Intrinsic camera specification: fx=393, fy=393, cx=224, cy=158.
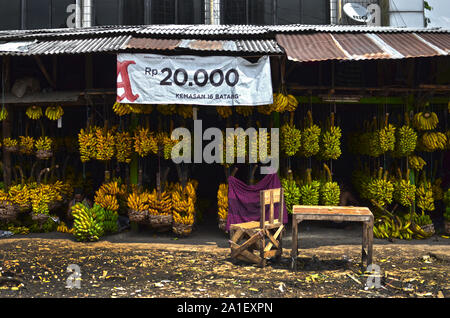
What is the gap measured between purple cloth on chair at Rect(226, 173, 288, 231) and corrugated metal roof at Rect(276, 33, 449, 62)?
3.19m

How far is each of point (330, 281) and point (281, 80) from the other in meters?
5.31

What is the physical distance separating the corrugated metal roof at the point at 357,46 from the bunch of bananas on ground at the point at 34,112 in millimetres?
6781

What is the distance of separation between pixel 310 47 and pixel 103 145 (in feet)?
19.4

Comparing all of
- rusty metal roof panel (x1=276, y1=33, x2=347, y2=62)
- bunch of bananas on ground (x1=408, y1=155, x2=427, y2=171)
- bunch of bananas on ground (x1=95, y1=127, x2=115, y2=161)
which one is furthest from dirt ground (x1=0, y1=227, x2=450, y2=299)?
rusty metal roof panel (x1=276, y1=33, x2=347, y2=62)

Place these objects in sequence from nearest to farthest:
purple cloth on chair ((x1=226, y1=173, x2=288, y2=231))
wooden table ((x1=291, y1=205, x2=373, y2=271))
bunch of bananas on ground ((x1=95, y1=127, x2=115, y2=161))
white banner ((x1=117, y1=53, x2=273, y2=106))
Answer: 1. wooden table ((x1=291, y1=205, x2=373, y2=271))
2. white banner ((x1=117, y1=53, x2=273, y2=106))
3. purple cloth on chair ((x1=226, y1=173, x2=288, y2=231))
4. bunch of bananas on ground ((x1=95, y1=127, x2=115, y2=161))

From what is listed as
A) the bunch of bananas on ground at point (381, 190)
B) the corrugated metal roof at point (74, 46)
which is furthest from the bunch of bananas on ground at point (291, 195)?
the corrugated metal roof at point (74, 46)

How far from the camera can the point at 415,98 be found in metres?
10.8

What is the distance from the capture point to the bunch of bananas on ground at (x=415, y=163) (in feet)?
35.2

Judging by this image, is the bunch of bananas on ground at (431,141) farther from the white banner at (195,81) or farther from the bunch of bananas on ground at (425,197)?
the white banner at (195,81)

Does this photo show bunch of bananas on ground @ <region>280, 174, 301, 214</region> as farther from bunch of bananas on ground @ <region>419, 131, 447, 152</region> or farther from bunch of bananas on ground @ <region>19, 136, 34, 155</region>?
bunch of bananas on ground @ <region>19, 136, 34, 155</region>

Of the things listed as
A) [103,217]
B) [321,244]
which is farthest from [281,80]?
[103,217]

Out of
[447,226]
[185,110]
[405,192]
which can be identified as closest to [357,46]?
[405,192]

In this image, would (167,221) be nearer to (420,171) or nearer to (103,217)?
(103,217)

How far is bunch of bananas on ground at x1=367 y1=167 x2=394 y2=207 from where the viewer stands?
34.3 ft
